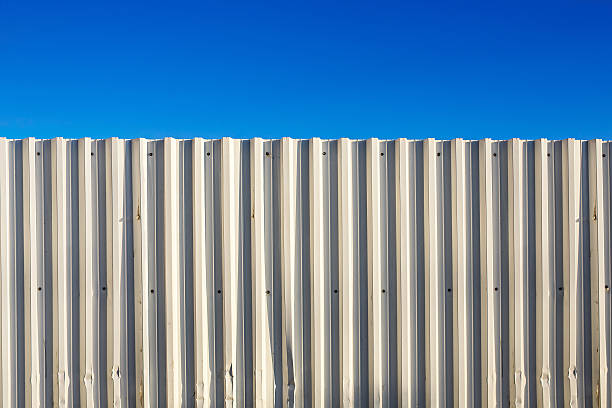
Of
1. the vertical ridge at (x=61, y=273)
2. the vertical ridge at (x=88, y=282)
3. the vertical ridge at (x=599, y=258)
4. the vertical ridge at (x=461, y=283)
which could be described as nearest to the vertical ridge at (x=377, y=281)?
the vertical ridge at (x=461, y=283)

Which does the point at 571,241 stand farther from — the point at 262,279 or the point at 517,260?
the point at 262,279

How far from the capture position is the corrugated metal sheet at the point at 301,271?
332 cm

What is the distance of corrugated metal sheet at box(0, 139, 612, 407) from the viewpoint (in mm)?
3320

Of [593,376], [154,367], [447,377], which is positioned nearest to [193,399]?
[154,367]

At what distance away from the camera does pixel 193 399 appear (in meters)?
3.37

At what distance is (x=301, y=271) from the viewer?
3350 mm

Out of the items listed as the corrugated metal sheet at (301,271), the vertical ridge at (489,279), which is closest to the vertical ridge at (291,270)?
the corrugated metal sheet at (301,271)

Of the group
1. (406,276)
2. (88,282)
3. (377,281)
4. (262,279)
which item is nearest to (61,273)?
(88,282)

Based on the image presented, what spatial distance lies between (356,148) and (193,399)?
234 cm

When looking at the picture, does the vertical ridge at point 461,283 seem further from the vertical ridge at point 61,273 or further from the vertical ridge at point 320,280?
the vertical ridge at point 61,273

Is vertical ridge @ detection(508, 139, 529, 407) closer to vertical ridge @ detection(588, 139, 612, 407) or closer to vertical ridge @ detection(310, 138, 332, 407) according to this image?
vertical ridge @ detection(588, 139, 612, 407)

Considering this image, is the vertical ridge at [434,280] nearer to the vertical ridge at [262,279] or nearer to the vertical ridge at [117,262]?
the vertical ridge at [262,279]

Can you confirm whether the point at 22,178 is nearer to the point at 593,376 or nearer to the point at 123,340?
the point at 123,340

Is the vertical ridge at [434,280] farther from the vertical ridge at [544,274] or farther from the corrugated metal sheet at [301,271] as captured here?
the vertical ridge at [544,274]
